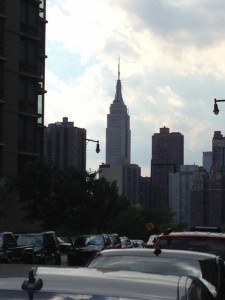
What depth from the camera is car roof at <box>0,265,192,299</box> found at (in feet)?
11.3

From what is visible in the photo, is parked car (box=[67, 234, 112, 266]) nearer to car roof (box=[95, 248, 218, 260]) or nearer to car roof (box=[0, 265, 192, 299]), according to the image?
car roof (box=[95, 248, 218, 260])

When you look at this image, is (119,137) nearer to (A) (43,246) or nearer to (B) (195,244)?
(A) (43,246)

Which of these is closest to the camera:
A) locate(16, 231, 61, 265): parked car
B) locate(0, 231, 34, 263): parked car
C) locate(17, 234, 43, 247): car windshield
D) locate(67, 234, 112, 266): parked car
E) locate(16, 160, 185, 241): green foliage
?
locate(0, 231, 34, 263): parked car

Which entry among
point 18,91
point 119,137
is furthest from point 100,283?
point 119,137

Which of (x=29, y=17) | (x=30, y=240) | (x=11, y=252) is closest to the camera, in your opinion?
(x=11, y=252)

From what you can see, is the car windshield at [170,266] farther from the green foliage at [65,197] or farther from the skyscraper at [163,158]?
the skyscraper at [163,158]

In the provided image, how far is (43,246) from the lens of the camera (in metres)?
27.3

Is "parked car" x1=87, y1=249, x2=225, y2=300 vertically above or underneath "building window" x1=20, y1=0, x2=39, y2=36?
underneath

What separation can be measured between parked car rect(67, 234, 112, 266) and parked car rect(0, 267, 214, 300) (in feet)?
88.0

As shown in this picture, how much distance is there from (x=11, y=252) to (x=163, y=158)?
99.4 m

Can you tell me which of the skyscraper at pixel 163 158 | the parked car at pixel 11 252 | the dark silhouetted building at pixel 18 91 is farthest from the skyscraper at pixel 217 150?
the parked car at pixel 11 252

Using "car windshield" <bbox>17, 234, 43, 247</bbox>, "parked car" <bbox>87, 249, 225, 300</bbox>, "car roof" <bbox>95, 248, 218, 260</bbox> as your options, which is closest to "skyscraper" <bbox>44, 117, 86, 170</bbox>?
"car windshield" <bbox>17, 234, 43, 247</bbox>

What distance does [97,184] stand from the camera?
56.4m

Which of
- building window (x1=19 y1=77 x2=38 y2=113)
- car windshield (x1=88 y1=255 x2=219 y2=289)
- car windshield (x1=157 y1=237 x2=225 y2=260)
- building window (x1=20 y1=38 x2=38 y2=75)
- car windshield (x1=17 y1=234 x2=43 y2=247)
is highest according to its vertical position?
building window (x1=20 y1=38 x2=38 y2=75)
